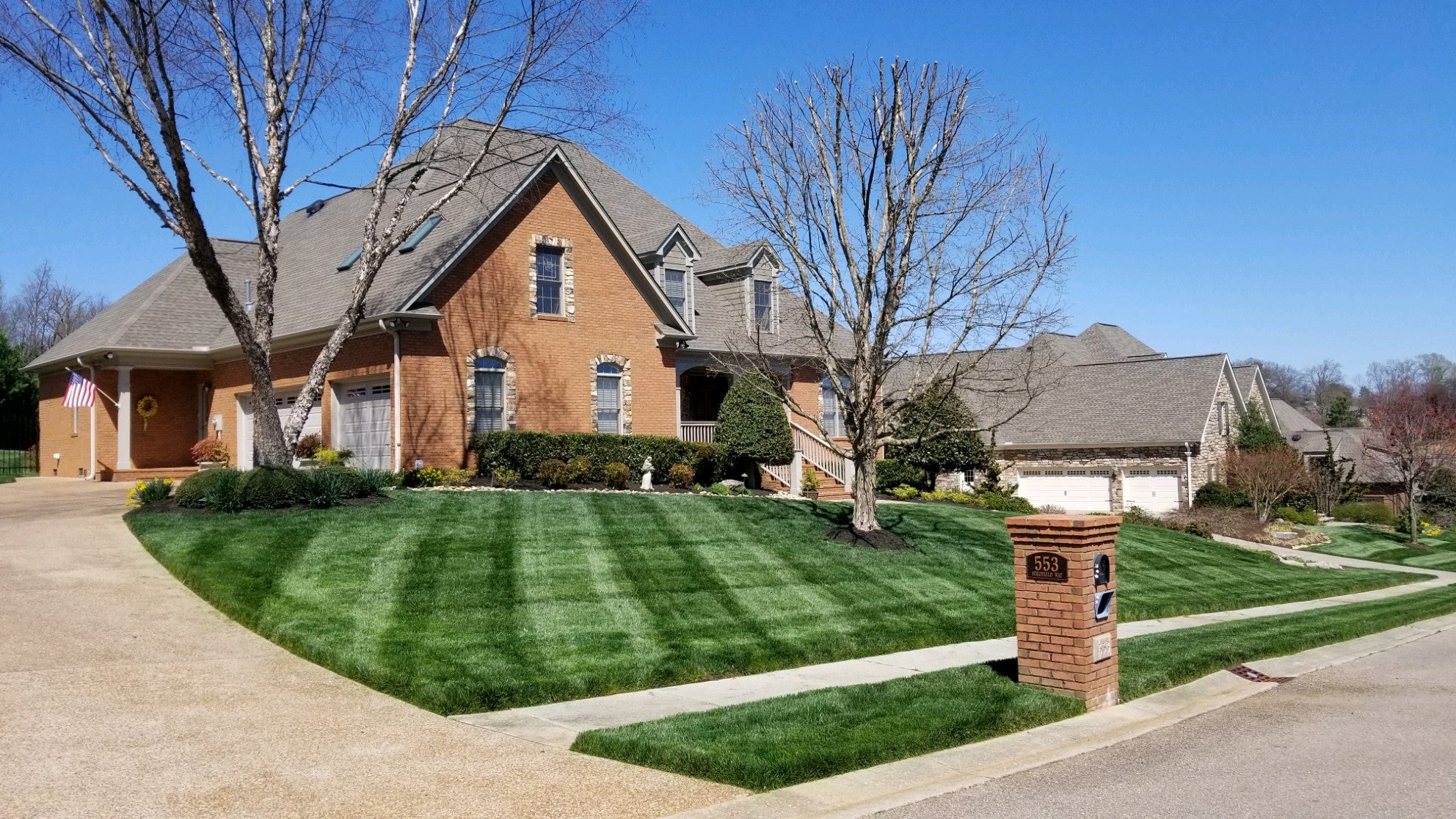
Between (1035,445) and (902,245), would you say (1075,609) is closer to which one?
(902,245)

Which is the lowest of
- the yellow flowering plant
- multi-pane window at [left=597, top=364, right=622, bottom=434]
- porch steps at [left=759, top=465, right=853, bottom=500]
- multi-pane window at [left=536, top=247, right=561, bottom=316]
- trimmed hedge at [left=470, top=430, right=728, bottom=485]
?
porch steps at [left=759, top=465, right=853, bottom=500]

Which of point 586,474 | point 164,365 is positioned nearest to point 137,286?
point 164,365

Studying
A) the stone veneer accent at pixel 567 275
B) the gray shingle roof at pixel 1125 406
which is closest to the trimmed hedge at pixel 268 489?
the stone veneer accent at pixel 567 275

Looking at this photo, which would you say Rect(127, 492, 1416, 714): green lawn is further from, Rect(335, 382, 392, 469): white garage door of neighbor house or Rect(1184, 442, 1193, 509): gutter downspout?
Rect(1184, 442, 1193, 509): gutter downspout

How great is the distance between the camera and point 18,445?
34594 mm

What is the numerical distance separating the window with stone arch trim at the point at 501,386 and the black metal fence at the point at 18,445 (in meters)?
19.4

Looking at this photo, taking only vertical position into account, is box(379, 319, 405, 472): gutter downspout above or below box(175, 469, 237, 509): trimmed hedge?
above

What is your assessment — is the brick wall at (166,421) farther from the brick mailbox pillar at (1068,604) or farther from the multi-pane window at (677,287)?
the brick mailbox pillar at (1068,604)

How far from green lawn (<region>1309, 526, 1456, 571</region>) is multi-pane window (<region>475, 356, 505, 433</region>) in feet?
73.3

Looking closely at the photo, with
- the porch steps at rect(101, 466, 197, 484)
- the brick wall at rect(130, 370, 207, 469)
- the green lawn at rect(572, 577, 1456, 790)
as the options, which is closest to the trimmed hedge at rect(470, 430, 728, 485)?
the porch steps at rect(101, 466, 197, 484)

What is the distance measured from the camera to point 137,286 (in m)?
33.5

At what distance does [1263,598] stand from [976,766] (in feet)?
Answer: 44.2

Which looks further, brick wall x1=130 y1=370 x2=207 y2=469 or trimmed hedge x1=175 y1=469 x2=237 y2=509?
brick wall x1=130 y1=370 x2=207 y2=469

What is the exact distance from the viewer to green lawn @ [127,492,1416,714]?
9922 millimetres
